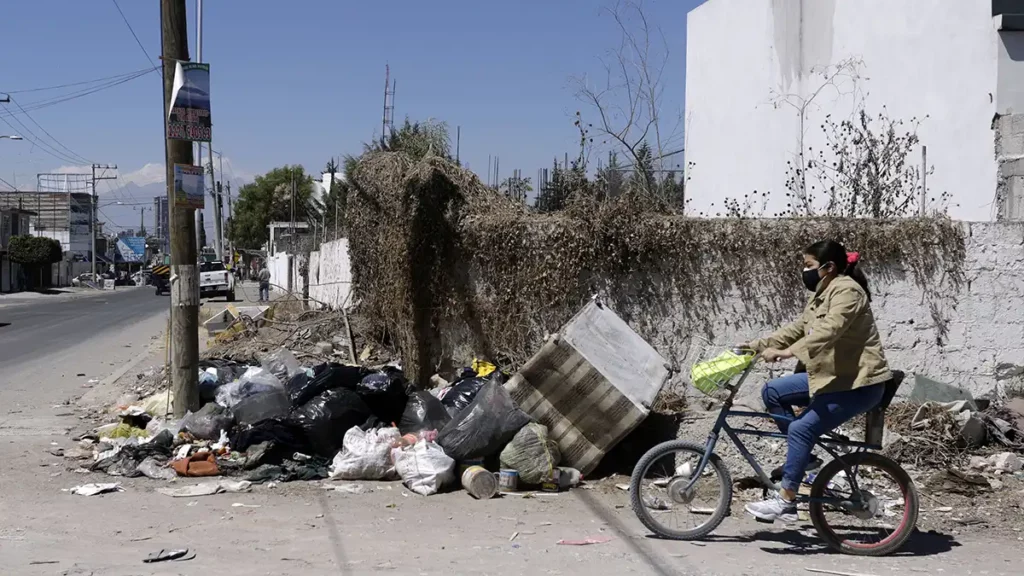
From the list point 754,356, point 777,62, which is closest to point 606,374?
point 754,356

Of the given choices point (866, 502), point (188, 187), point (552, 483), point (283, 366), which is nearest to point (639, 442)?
point (552, 483)

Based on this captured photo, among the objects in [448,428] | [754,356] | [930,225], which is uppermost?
[930,225]

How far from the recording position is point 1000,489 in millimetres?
6898

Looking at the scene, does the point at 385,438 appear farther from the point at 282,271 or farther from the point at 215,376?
the point at 282,271

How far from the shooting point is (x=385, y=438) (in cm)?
725

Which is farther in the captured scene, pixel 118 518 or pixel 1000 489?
pixel 1000 489

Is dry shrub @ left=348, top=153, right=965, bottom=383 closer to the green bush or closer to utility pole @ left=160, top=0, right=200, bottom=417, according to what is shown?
utility pole @ left=160, top=0, right=200, bottom=417

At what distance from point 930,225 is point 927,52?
5349 mm

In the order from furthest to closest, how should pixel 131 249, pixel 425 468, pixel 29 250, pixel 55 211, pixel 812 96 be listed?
1. pixel 131 249
2. pixel 55 211
3. pixel 29 250
4. pixel 812 96
5. pixel 425 468

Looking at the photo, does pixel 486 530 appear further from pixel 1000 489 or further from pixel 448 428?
pixel 1000 489

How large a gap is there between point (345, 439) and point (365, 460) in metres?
0.30

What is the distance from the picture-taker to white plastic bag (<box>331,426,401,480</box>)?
7.08m

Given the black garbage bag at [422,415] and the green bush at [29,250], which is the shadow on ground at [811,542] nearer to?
the black garbage bag at [422,415]

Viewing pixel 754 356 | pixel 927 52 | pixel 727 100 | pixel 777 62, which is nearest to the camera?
pixel 754 356
